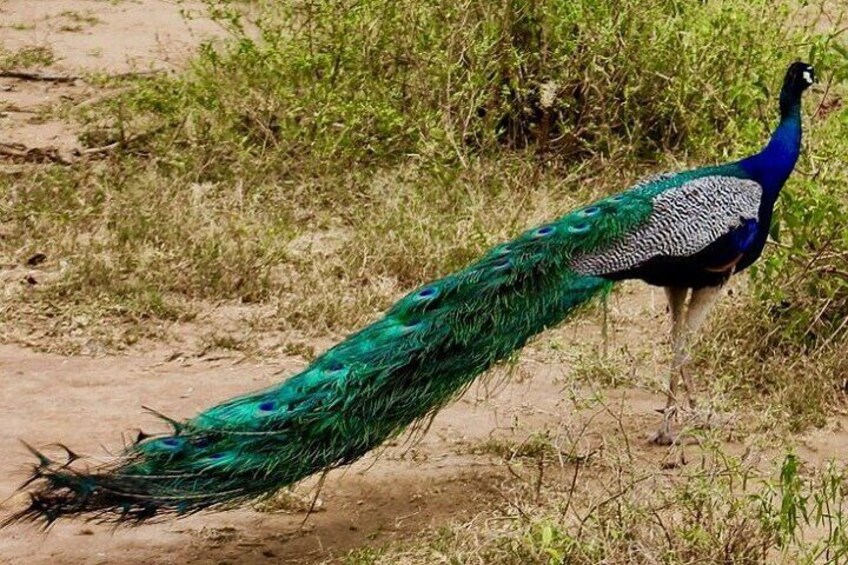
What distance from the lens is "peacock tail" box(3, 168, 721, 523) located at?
3531 mm

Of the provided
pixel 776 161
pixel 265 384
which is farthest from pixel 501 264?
pixel 265 384

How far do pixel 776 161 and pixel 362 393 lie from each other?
63.3 inches

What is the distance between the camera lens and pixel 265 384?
198 inches

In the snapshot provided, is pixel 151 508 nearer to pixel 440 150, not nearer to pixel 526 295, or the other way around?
pixel 526 295

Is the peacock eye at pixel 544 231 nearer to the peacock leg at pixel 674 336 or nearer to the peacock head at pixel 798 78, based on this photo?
the peacock leg at pixel 674 336

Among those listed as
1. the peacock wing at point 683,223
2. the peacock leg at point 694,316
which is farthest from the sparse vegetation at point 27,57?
the peacock leg at point 694,316

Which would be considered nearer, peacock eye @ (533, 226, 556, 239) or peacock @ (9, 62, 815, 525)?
peacock @ (9, 62, 815, 525)

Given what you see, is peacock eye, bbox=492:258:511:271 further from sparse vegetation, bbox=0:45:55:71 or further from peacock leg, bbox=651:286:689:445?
sparse vegetation, bbox=0:45:55:71

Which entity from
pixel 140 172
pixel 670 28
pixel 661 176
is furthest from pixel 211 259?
pixel 670 28

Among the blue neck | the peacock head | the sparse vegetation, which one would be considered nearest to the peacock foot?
the blue neck

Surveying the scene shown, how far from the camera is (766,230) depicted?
464cm

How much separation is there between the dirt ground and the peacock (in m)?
0.19

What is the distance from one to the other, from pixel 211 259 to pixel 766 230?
205 cm

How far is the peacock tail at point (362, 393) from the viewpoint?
3.53 metres
